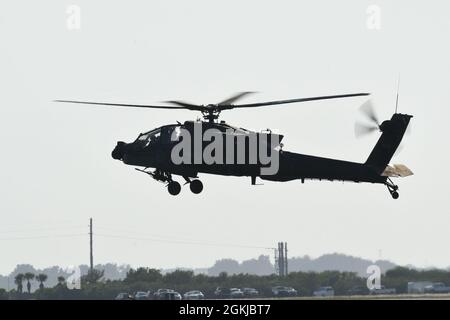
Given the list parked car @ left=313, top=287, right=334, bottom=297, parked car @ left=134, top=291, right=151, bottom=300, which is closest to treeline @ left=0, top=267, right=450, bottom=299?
parked car @ left=313, top=287, right=334, bottom=297

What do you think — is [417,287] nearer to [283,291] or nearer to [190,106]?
[283,291]

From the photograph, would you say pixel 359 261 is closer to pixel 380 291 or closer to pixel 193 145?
pixel 380 291

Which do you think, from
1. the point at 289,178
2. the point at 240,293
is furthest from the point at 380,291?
the point at 289,178

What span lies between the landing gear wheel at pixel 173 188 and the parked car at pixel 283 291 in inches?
818

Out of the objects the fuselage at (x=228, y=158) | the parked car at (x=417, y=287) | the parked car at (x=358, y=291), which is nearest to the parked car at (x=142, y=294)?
the parked car at (x=358, y=291)

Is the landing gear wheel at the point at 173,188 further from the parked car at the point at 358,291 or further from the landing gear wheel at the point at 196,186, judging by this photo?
the parked car at the point at 358,291

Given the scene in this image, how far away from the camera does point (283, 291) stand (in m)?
79.8

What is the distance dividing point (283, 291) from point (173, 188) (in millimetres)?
22724

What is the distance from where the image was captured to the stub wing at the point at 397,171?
6119 centimetres

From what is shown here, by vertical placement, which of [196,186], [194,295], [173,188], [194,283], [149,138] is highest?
[149,138]

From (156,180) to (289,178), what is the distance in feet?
21.7

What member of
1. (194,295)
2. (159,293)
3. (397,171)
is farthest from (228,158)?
(194,295)

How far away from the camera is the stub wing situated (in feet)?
201
